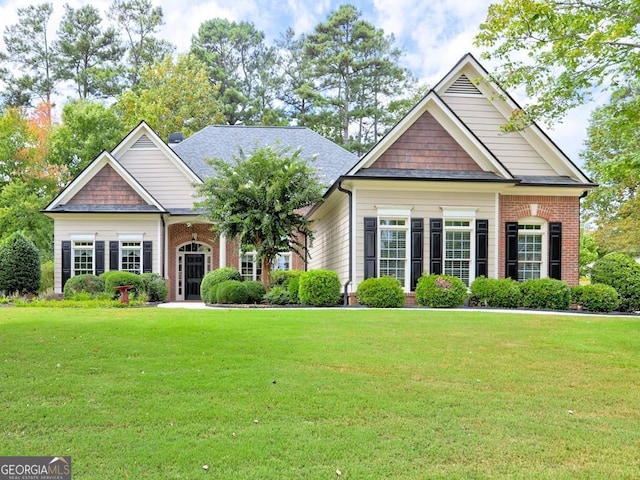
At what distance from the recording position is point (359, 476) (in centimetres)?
355

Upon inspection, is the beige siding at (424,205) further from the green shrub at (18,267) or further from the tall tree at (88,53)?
the tall tree at (88,53)

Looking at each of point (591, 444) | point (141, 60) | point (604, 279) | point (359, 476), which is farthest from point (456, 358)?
point (141, 60)

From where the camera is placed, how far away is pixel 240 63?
148 ft

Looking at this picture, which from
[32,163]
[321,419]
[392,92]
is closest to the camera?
[321,419]

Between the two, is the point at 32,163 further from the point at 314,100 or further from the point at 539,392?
the point at 539,392

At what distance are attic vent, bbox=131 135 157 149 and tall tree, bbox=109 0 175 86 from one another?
23168 millimetres

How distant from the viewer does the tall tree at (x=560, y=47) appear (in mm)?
10672

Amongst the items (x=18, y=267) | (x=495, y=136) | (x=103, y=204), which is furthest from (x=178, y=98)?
(x=495, y=136)

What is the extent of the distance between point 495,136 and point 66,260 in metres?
15.2

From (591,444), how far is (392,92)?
38017 mm

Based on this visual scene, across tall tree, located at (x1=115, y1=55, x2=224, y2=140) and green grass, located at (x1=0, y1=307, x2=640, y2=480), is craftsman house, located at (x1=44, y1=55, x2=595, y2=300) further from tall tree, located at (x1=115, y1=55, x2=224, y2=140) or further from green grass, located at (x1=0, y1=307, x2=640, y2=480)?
tall tree, located at (x1=115, y1=55, x2=224, y2=140)

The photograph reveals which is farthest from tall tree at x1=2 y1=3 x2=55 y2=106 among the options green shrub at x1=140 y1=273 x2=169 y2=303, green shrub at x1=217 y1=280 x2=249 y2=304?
green shrub at x1=217 y1=280 x2=249 y2=304

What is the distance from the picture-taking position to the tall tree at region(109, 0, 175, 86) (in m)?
41.7

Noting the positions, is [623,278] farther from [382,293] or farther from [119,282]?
[119,282]
